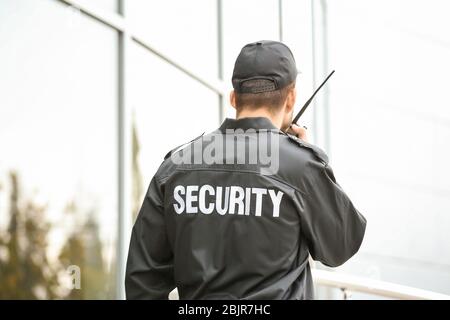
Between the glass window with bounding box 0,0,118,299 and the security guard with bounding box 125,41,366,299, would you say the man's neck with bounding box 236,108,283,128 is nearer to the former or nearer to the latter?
the security guard with bounding box 125,41,366,299

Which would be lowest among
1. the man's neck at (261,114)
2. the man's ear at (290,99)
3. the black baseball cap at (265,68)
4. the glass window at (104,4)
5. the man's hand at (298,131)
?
the man's hand at (298,131)

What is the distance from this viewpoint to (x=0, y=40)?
3.78 meters

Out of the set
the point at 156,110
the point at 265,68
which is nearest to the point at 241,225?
the point at 265,68

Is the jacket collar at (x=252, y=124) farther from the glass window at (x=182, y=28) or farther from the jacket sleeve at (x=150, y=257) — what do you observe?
the glass window at (x=182, y=28)

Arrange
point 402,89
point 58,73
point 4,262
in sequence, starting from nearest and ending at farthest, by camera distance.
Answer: point 4,262, point 58,73, point 402,89

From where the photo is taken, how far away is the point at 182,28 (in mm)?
5684

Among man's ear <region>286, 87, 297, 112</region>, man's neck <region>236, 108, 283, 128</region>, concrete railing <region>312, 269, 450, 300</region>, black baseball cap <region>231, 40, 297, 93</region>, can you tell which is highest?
black baseball cap <region>231, 40, 297, 93</region>

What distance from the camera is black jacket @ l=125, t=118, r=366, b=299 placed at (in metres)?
2.50

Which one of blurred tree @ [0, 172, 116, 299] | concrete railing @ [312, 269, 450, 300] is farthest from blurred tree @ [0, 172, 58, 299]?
concrete railing @ [312, 269, 450, 300]

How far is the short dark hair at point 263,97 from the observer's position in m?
2.66

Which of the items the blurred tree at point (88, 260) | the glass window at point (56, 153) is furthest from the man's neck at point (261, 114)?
the blurred tree at point (88, 260)

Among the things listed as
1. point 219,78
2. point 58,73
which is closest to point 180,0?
point 219,78

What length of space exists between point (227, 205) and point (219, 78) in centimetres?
403
